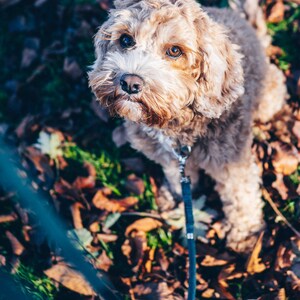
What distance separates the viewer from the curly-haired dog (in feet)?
9.90

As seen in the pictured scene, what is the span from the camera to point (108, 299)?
3.31 metres

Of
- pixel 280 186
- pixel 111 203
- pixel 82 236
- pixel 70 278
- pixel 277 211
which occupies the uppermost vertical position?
pixel 280 186

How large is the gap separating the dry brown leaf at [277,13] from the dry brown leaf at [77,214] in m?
3.45

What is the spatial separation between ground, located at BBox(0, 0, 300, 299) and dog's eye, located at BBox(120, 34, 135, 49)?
1.53m

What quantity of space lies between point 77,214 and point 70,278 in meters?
0.78

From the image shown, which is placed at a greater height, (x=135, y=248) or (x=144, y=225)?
(x=144, y=225)

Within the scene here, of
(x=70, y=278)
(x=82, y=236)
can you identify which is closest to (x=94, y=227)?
(x=82, y=236)

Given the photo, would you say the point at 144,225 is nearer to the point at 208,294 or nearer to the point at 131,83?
the point at 208,294

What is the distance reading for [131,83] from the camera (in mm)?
2898

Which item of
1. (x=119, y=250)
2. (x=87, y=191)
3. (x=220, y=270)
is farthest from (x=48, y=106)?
(x=220, y=270)

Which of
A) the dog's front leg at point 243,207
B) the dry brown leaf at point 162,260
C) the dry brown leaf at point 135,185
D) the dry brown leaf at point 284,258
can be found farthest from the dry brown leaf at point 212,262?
the dry brown leaf at point 135,185

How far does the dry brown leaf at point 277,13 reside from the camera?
17.1 feet

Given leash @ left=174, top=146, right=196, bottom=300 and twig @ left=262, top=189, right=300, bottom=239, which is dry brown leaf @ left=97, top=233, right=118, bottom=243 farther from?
twig @ left=262, top=189, right=300, bottom=239

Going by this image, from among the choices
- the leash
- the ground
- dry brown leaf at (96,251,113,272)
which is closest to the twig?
the ground
